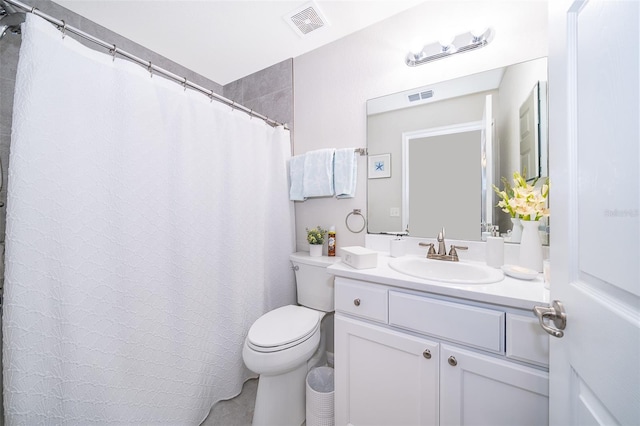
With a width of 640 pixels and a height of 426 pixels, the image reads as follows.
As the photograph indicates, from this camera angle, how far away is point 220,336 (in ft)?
4.42

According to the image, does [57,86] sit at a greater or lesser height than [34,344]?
greater

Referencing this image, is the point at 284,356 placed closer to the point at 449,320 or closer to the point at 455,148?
the point at 449,320

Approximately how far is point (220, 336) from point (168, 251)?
589mm

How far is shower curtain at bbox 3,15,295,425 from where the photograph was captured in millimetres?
807

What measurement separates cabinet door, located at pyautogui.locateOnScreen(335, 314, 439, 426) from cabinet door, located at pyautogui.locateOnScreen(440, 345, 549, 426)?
40 millimetres

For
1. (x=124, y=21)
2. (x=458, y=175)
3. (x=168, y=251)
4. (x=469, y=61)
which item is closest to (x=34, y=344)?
(x=168, y=251)

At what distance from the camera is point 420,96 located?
1.34 metres

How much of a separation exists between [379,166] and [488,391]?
1.15 meters

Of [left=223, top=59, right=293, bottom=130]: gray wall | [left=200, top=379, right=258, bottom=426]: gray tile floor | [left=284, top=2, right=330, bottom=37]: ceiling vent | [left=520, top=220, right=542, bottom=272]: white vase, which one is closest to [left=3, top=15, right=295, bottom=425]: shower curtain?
[left=200, top=379, right=258, bottom=426]: gray tile floor

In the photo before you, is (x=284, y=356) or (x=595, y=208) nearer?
(x=595, y=208)

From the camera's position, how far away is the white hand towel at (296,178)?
1709 mm

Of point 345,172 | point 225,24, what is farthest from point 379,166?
point 225,24

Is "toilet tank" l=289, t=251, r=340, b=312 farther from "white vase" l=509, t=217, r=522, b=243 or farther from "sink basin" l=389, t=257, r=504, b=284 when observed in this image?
"white vase" l=509, t=217, r=522, b=243

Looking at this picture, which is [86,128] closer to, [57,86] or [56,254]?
[57,86]
